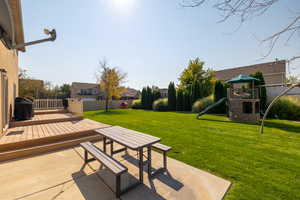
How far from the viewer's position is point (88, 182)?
2.19 metres

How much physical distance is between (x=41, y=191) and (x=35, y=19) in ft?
22.3

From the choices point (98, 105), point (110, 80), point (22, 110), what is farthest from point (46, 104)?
point (98, 105)

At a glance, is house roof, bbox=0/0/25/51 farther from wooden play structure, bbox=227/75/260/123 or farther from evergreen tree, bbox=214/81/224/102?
evergreen tree, bbox=214/81/224/102

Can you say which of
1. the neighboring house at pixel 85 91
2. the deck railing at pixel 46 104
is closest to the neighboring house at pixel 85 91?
the neighboring house at pixel 85 91

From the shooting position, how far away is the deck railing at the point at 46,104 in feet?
29.8

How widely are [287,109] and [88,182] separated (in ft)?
41.4

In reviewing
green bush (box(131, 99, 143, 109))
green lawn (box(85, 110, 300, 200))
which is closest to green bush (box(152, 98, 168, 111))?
green bush (box(131, 99, 143, 109))

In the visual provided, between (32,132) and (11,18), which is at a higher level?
(11,18)

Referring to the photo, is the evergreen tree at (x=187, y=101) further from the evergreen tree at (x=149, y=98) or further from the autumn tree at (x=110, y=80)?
the autumn tree at (x=110, y=80)

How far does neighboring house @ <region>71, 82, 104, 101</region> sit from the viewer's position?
28172 millimetres

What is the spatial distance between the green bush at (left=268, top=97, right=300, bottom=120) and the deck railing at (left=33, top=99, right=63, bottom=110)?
16.5 meters

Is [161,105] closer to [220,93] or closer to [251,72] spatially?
[220,93]

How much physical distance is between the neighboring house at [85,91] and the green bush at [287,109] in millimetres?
30188

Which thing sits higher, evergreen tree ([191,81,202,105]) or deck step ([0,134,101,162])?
evergreen tree ([191,81,202,105])
